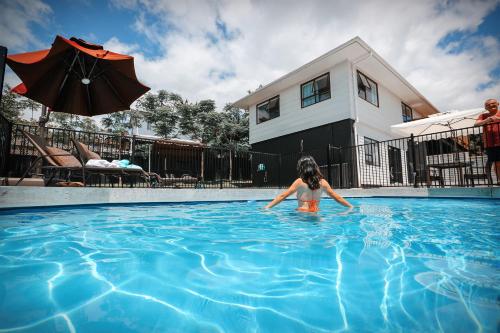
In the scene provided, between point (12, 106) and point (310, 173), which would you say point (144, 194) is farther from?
point (12, 106)

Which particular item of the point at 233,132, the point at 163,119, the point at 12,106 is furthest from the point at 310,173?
the point at 12,106

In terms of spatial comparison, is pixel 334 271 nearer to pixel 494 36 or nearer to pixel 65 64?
pixel 65 64

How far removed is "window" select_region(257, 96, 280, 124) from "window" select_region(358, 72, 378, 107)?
189 inches

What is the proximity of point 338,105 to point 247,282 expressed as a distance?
1178 cm

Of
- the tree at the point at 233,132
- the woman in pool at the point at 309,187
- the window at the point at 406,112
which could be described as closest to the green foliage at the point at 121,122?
the tree at the point at 233,132

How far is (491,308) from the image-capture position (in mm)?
1151

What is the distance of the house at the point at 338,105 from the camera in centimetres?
1124

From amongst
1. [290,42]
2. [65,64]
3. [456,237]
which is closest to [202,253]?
[456,237]

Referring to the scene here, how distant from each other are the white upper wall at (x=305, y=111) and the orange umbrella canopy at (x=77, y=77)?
8.92 metres

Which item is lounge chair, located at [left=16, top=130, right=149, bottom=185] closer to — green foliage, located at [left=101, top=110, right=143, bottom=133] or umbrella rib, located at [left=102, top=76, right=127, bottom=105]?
umbrella rib, located at [left=102, top=76, right=127, bottom=105]

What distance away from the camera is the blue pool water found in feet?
3.52

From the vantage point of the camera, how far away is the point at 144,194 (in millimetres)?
6051

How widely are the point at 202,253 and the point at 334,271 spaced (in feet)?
3.66

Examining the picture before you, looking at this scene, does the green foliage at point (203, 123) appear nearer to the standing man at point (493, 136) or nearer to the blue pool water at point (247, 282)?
the standing man at point (493, 136)
